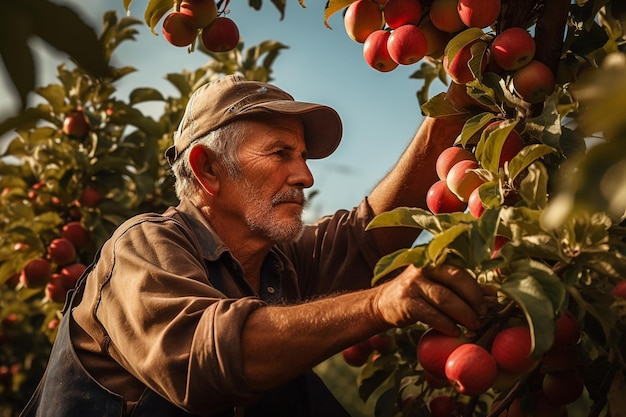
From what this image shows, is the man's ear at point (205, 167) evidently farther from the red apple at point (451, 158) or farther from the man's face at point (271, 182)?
the red apple at point (451, 158)

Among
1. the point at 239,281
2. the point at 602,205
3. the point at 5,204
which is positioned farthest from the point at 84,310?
the point at 5,204

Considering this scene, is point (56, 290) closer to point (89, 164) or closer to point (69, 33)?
point (89, 164)

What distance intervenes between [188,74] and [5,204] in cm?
105

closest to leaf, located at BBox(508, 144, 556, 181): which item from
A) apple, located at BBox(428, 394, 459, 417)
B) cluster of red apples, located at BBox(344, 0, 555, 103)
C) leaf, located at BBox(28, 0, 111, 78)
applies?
cluster of red apples, located at BBox(344, 0, 555, 103)

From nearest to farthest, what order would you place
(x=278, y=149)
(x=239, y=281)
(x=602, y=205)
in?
(x=602, y=205)
(x=239, y=281)
(x=278, y=149)

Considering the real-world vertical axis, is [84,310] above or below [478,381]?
below

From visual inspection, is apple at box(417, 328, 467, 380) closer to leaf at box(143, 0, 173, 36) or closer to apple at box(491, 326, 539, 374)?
apple at box(491, 326, 539, 374)

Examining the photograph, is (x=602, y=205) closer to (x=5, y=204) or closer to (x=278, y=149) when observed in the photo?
(x=278, y=149)

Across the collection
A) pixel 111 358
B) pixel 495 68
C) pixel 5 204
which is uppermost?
pixel 495 68

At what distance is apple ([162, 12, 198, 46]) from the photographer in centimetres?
207

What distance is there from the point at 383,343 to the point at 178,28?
41.8 inches

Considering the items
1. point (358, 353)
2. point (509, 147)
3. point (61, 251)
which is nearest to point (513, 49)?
point (509, 147)

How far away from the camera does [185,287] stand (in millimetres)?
1744

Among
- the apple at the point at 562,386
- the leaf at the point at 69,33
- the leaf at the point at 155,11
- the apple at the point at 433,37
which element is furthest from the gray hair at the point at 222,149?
the leaf at the point at 69,33
